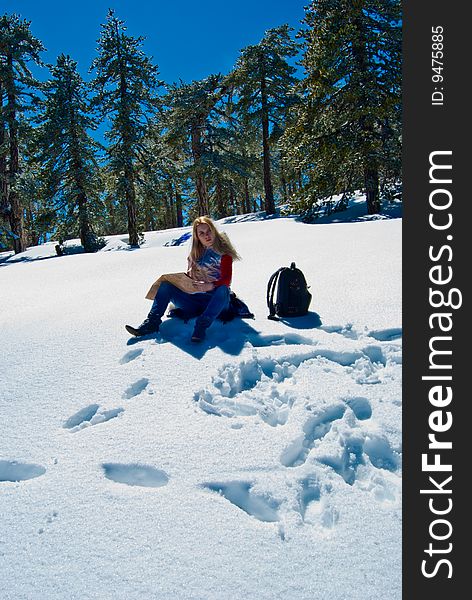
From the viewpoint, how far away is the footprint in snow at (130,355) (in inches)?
146

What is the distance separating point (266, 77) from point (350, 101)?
27.0 ft

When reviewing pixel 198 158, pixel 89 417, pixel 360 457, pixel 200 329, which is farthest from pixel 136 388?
pixel 198 158

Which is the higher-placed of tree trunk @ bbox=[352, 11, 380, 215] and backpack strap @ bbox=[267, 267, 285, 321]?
tree trunk @ bbox=[352, 11, 380, 215]

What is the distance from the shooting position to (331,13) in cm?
1447

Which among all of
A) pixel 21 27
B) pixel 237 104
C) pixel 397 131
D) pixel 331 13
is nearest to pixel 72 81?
pixel 21 27

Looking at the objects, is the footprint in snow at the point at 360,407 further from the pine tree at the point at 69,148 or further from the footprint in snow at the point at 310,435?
the pine tree at the point at 69,148

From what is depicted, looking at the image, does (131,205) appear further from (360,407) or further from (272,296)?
(360,407)

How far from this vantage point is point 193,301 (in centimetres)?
440

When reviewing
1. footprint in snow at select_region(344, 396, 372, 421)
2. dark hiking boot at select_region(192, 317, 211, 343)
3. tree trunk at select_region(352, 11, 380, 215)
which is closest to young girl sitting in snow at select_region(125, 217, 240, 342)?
dark hiking boot at select_region(192, 317, 211, 343)

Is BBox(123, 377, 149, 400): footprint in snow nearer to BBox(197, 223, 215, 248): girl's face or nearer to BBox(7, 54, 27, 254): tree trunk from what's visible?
BBox(197, 223, 215, 248): girl's face

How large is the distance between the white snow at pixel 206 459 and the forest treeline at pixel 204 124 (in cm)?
1164

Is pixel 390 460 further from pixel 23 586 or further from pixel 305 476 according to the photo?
pixel 23 586

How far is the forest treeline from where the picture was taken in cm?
1420

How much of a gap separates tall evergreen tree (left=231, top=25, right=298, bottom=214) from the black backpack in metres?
17.3
